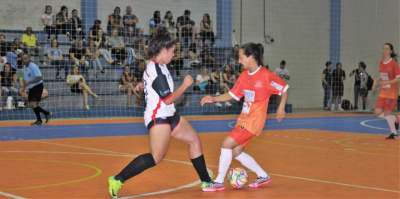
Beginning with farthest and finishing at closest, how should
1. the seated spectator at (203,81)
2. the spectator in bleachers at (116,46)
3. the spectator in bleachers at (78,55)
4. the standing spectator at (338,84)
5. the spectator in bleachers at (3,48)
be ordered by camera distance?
1. the standing spectator at (338,84)
2. the seated spectator at (203,81)
3. the spectator in bleachers at (116,46)
4. the spectator in bleachers at (78,55)
5. the spectator in bleachers at (3,48)

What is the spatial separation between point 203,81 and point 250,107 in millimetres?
17501

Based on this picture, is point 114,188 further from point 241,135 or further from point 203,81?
point 203,81

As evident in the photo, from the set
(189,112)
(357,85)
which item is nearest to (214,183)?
(189,112)

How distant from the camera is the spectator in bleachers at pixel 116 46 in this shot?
969 inches

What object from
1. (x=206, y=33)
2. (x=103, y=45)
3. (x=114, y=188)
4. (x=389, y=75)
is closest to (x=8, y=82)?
(x=103, y=45)

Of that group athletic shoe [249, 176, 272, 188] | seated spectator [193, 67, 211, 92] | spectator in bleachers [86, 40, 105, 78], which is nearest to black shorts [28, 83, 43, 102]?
spectator in bleachers [86, 40, 105, 78]

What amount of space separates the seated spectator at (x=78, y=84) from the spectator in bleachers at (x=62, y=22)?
1.49 m

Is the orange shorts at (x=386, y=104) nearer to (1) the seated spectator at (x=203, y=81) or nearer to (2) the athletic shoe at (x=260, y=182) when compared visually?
(2) the athletic shoe at (x=260, y=182)

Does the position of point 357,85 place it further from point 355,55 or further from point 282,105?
point 282,105

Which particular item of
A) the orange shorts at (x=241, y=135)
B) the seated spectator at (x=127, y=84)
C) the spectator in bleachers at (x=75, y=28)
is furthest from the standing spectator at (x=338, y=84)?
the orange shorts at (x=241, y=135)

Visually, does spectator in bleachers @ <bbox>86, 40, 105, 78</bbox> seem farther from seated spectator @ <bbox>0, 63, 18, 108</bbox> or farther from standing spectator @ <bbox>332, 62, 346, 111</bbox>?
standing spectator @ <bbox>332, 62, 346, 111</bbox>

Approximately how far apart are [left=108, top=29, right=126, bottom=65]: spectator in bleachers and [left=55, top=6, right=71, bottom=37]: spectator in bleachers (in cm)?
169

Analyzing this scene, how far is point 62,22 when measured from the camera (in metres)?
23.9

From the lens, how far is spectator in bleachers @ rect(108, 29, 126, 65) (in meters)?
24.6
